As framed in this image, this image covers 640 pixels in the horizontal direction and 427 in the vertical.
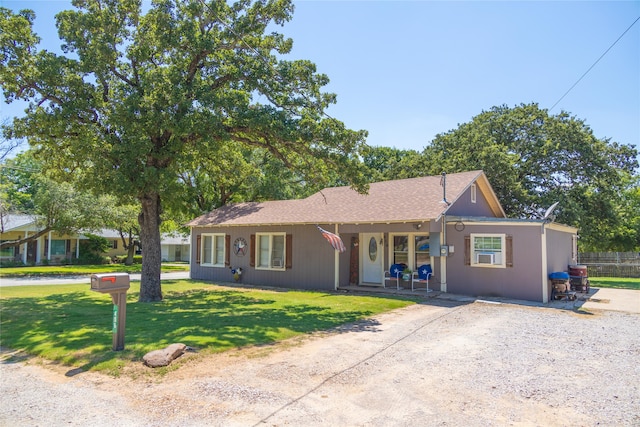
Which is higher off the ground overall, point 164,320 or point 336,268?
point 336,268

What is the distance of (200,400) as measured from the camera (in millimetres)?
4457

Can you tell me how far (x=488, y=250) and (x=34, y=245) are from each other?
111 feet

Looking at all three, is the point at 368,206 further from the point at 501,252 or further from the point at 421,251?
the point at 501,252

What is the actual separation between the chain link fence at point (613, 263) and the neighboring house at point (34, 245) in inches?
1408

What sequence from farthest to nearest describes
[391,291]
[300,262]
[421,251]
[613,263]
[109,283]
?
[613,263], [300,262], [421,251], [391,291], [109,283]

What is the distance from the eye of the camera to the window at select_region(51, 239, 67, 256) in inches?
1323

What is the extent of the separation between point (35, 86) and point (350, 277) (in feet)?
39.0

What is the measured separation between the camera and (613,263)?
2425cm

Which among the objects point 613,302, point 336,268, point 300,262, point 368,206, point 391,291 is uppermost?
point 368,206

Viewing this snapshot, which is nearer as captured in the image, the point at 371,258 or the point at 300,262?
the point at 371,258

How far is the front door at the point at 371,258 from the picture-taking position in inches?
610

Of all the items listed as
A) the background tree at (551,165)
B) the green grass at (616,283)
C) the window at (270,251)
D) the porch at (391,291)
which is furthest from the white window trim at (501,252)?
the background tree at (551,165)

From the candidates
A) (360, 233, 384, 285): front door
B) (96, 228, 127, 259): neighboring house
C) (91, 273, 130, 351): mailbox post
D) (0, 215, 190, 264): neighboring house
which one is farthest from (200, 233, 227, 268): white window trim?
(96, 228, 127, 259): neighboring house

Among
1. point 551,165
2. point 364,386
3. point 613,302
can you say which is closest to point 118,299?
point 364,386
